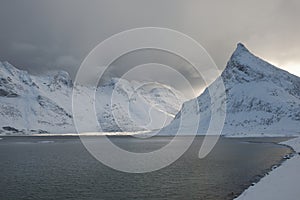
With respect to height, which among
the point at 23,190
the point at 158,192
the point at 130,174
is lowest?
the point at 158,192

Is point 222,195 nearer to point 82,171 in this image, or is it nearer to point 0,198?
point 0,198

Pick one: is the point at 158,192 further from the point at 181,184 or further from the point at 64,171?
the point at 64,171

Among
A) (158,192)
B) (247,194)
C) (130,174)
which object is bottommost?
(247,194)

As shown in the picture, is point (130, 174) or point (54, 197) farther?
point (130, 174)

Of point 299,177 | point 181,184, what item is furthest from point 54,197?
point 299,177

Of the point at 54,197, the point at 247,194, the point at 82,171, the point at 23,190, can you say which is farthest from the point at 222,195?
the point at 82,171

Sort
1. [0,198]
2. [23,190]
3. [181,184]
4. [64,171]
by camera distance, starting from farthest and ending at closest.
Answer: [64,171] → [181,184] → [23,190] → [0,198]

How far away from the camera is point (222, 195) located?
4762 centimetres

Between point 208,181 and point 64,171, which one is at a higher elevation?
point 64,171

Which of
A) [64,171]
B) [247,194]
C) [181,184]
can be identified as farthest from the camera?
Answer: [64,171]

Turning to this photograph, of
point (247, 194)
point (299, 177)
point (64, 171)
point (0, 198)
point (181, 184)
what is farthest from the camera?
point (64, 171)

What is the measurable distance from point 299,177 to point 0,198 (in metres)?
44.0

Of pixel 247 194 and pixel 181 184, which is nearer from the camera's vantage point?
pixel 247 194

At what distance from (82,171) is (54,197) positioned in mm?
28016
